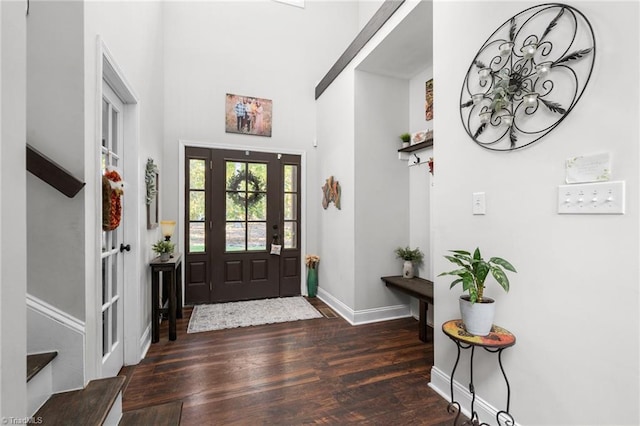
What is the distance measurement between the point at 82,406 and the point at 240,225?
9.39ft

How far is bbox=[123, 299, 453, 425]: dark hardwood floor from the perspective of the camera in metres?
1.76

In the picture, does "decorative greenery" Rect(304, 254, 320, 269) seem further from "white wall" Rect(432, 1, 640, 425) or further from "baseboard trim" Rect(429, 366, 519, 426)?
"white wall" Rect(432, 1, 640, 425)

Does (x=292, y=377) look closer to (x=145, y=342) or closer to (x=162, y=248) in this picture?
(x=145, y=342)

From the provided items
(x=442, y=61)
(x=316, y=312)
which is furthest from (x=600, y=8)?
(x=316, y=312)

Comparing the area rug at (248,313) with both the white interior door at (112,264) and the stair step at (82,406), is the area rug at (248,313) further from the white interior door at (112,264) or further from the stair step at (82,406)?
the stair step at (82,406)

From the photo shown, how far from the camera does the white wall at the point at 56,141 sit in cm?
131

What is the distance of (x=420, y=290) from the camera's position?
2.76m

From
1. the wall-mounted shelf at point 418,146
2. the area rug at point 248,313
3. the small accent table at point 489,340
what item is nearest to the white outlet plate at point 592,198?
the small accent table at point 489,340

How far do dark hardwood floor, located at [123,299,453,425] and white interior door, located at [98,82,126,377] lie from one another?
10.0 inches

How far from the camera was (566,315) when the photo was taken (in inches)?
51.9

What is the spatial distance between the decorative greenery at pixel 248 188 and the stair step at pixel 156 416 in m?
2.71

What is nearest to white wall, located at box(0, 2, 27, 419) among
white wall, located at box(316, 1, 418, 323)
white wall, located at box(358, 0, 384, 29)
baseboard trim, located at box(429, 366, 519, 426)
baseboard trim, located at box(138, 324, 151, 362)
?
baseboard trim, located at box(138, 324, 151, 362)

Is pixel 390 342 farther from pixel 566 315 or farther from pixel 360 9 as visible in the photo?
pixel 360 9

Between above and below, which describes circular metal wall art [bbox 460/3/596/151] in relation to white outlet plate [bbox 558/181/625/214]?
above
